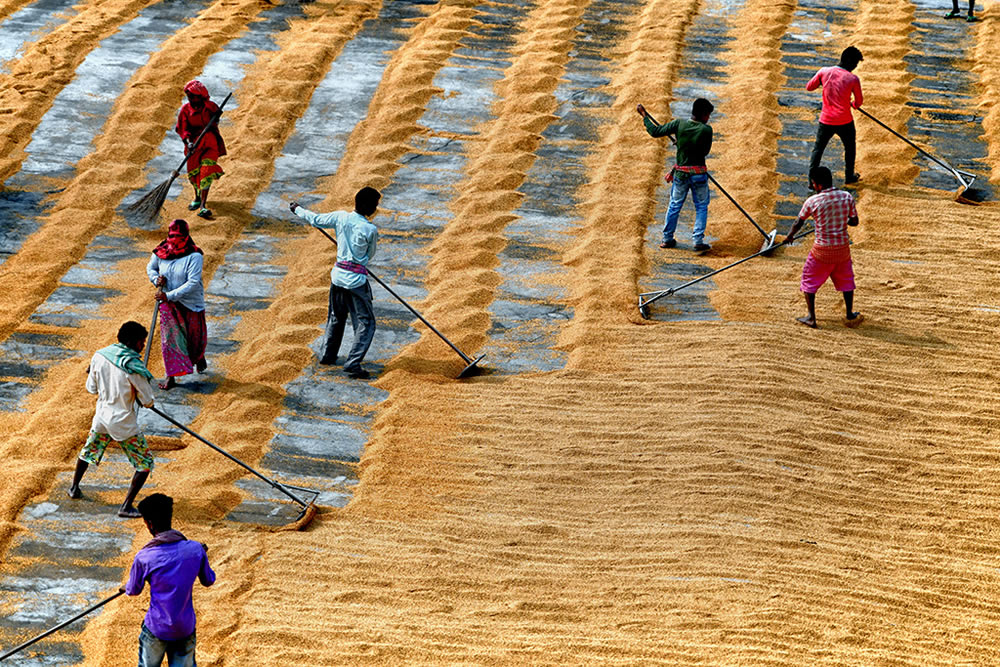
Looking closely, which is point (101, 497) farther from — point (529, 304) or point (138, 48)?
point (138, 48)

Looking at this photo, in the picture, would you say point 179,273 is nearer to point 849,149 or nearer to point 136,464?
point 136,464

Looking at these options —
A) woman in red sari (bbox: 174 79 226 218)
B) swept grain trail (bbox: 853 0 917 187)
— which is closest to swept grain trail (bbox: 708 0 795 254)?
swept grain trail (bbox: 853 0 917 187)

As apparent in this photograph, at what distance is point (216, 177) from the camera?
1159 centimetres

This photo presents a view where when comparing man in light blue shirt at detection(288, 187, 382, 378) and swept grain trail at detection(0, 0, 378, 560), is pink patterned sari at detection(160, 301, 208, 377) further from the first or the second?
man in light blue shirt at detection(288, 187, 382, 378)

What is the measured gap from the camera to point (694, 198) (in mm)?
11180

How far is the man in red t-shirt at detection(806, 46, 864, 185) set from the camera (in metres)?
11.8

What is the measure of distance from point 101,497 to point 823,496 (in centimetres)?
473

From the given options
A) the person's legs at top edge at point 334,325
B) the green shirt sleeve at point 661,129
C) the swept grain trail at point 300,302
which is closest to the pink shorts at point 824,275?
the green shirt sleeve at point 661,129

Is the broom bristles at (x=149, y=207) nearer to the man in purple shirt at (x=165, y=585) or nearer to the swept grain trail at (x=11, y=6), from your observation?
the swept grain trail at (x=11, y=6)

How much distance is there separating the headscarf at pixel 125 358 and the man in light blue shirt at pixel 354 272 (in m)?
2.01

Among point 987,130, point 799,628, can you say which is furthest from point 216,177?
point 987,130

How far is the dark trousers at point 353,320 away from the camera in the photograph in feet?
30.5

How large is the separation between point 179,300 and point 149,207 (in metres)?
2.83

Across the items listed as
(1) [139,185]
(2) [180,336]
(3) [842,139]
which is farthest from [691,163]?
(1) [139,185]
